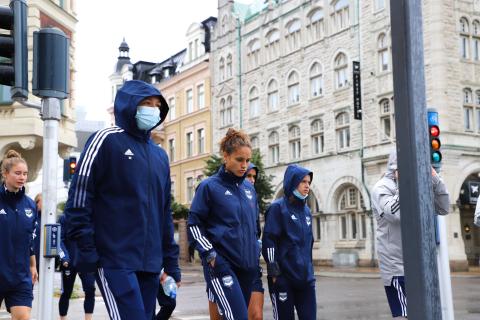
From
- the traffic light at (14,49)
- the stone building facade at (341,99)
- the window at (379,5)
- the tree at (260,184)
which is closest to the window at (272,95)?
the stone building facade at (341,99)

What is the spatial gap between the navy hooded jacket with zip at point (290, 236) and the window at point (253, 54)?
3692 cm

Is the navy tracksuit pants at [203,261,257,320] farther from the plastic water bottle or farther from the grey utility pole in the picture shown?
the grey utility pole

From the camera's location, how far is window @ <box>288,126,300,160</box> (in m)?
40.7

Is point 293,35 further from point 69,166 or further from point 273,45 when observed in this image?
point 69,166

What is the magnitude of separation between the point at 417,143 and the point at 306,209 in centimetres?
404

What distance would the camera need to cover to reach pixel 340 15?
1495 inches

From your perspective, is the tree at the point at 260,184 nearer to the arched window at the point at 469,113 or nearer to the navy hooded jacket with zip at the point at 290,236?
the arched window at the point at 469,113

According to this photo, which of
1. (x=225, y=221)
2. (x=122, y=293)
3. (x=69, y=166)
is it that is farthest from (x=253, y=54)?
(x=122, y=293)

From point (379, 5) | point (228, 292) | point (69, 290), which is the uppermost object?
point (379, 5)

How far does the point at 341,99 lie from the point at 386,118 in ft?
10.7

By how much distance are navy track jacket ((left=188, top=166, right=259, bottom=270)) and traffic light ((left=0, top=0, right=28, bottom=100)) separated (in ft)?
6.72

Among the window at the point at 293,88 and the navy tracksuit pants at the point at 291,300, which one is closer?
the navy tracksuit pants at the point at 291,300

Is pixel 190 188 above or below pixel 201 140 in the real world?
below

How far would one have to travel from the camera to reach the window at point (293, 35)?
41.0 metres
